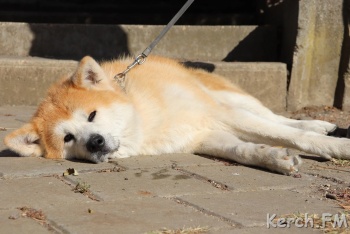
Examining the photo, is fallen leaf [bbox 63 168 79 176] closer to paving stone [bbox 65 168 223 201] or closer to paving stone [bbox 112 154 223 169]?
paving stone [bbox 65 168 223 201]

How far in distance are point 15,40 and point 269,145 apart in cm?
357

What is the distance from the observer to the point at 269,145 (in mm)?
4438

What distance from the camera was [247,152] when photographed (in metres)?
4.21

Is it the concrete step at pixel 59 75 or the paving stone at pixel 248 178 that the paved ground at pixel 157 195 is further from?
the concrete step at pixel 59 75

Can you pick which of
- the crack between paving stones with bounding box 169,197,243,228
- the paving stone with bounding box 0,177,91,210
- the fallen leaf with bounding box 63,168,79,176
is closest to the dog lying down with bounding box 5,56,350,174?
the fallen leaf with bounding box 63,168,79,176

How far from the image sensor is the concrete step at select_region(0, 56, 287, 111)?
6352 mm

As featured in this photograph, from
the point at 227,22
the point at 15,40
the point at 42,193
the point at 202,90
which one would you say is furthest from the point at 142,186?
the point at 227,22

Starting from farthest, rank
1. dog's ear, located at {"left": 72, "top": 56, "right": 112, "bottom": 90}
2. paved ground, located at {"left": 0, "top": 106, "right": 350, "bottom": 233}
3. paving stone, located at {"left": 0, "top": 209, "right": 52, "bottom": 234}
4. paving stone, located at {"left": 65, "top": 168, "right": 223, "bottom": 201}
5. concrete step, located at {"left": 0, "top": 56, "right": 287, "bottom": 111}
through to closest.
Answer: concrete step, located at {"left": 0, "top": 56, "right": 287, "bottom": 111}, dog's ear, located at {"left": 72, "top": 56, "right": 112, "bottom": 90}, paving stone, located at {"left": 65, "top": 168, "right": 223, "bottom": 201}, paved ground, located at {"left": 0, "top": 106, "right": 350, "bottom": 233}, paving stone, located at {"left": 0, "top": 209, "right": 52, "bottom": 234}

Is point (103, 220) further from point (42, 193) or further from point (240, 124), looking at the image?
point (240, 124)

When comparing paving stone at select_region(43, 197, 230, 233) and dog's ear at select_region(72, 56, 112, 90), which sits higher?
dog's ear at select_region(72, 56, 112, 90)

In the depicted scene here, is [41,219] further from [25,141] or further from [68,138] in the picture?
[25,141]

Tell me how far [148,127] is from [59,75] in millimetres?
2192

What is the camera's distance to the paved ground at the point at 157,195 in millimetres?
2918
